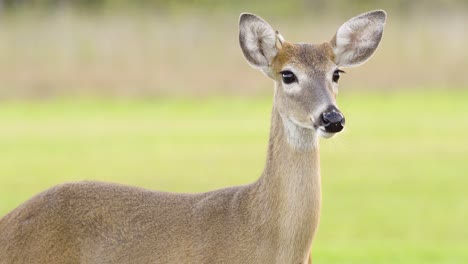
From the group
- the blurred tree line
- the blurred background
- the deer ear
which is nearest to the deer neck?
the deer ear

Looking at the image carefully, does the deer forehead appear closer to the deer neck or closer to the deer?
the deer

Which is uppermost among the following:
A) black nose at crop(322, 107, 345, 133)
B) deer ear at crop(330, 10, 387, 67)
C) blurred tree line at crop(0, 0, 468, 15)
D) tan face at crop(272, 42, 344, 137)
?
deer ear at crop(330, 10, 387, 67)

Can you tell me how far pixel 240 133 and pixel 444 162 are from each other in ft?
21.6

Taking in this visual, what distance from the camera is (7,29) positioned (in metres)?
40.5

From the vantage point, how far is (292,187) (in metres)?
8.35

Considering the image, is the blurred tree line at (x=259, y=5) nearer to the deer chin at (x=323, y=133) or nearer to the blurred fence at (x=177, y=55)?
the blurred fence at (x=177, y=55)

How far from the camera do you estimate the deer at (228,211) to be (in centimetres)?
827

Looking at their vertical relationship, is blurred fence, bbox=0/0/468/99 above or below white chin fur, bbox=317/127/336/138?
below

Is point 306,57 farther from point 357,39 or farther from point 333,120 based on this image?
point 333,120

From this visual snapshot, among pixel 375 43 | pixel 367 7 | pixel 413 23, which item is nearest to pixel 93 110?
pixel 413 23

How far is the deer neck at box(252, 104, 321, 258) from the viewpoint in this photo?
8250 millimetres

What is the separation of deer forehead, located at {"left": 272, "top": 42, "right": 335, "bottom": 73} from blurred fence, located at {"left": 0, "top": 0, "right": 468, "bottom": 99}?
27383mm

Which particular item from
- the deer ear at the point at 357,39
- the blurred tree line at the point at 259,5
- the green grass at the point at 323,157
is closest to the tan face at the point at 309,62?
the deer ear at the point at 357,39

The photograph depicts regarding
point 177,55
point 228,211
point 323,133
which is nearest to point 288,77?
point 323,133
